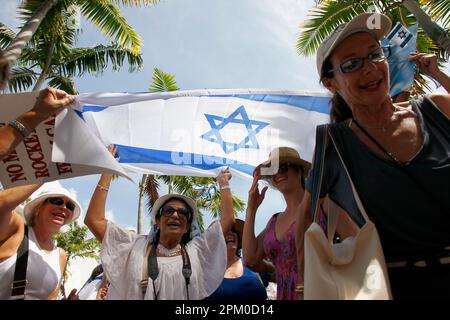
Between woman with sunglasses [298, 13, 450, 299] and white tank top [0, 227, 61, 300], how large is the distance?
208 centimetres

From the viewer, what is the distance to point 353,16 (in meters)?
9.30

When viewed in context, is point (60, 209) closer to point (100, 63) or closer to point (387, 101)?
point (387, 101)

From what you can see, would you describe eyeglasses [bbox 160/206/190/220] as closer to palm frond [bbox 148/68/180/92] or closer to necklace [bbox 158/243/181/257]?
necklace [bbox 158/243/181/257]

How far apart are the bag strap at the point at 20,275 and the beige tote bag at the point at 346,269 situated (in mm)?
2250

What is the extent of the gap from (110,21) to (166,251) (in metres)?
8.87

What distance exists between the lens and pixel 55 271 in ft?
10.4

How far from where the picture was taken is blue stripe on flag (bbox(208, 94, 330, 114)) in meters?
3.86

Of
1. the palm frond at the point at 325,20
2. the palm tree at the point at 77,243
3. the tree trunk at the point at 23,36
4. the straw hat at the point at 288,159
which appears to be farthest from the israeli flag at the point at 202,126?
the palm tree at the point at 77,243

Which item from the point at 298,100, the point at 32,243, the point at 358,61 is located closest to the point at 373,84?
the point at 358,61

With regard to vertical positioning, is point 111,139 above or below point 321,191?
above

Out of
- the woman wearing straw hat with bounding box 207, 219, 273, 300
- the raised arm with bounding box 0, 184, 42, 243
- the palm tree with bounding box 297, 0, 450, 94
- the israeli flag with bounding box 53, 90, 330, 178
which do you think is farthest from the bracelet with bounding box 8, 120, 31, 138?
the palm tree with bounding box 297, 0, 450, 94

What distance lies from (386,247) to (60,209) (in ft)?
9.25

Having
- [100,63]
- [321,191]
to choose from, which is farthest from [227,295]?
A: [100,63]
